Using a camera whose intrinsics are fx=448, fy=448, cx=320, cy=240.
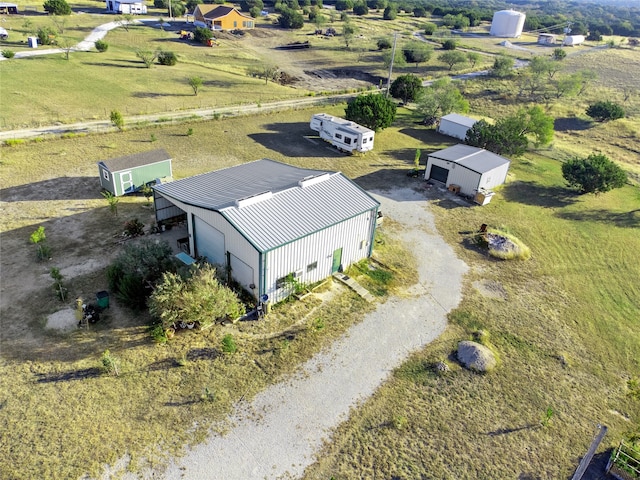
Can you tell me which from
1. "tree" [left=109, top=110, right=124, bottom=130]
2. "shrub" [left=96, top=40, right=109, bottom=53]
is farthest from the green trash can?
"shrub" [left=96, top=40, right=109, bottom=53]

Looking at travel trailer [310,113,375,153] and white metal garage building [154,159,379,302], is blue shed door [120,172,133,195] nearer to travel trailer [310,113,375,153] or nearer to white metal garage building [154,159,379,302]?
white metal garage building [154,159,379,302]

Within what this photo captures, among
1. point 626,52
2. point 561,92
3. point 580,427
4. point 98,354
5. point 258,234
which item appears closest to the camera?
point 580,427

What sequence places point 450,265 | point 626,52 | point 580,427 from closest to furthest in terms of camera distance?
1. point 580,427
2. point 450,265
3. point 626,52

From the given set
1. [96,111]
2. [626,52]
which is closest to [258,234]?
[96,111]

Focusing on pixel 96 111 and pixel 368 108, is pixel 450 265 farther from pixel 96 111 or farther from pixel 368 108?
pixel 96 111

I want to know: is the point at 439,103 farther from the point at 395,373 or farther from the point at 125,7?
the point at 125,7

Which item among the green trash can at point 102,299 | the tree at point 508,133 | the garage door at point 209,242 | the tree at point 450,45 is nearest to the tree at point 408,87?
the tree at point 508,133

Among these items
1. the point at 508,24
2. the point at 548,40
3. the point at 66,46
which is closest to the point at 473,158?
the point at 66,46
